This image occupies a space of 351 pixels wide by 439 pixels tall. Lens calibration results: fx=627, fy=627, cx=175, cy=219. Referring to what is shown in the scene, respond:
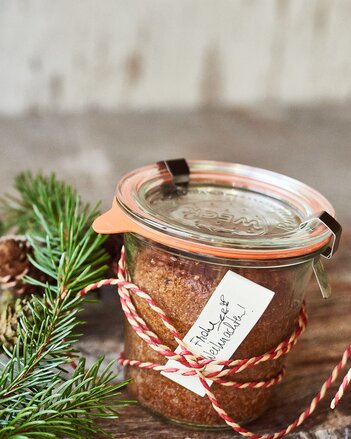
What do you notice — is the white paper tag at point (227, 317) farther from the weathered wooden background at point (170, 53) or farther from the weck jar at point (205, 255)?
the weathered wooden background at point (170, 53)

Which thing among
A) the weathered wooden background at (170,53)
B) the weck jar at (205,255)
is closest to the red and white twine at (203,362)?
the weck jar at (205,255)

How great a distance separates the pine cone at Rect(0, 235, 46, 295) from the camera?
0.57m

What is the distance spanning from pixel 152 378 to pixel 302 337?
0.20 m

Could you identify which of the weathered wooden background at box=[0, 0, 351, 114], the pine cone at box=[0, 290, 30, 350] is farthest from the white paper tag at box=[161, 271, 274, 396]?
the weathered wooden background at box=[0, 0, 351, 114]

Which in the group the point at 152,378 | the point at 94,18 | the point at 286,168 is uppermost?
the point at 94,18

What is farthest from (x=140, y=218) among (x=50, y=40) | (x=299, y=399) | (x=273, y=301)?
(x=50, y=40)

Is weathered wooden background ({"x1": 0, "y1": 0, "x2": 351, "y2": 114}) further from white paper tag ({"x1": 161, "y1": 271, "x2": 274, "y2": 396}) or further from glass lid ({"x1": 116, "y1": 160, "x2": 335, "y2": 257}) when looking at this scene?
white paper tag ({"x1": 161, "y1": 271, "x2": 274, "y2": 396})

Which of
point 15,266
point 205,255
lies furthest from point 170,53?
point 205,255

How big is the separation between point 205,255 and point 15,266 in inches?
8.5

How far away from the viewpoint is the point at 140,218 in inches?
17.9

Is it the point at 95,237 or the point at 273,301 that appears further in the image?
the point at 95,237

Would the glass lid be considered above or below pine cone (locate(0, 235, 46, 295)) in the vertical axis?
above

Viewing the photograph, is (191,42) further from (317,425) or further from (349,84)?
(317,425)

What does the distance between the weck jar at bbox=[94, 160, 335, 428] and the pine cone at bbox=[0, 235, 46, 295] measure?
12 centimetres
